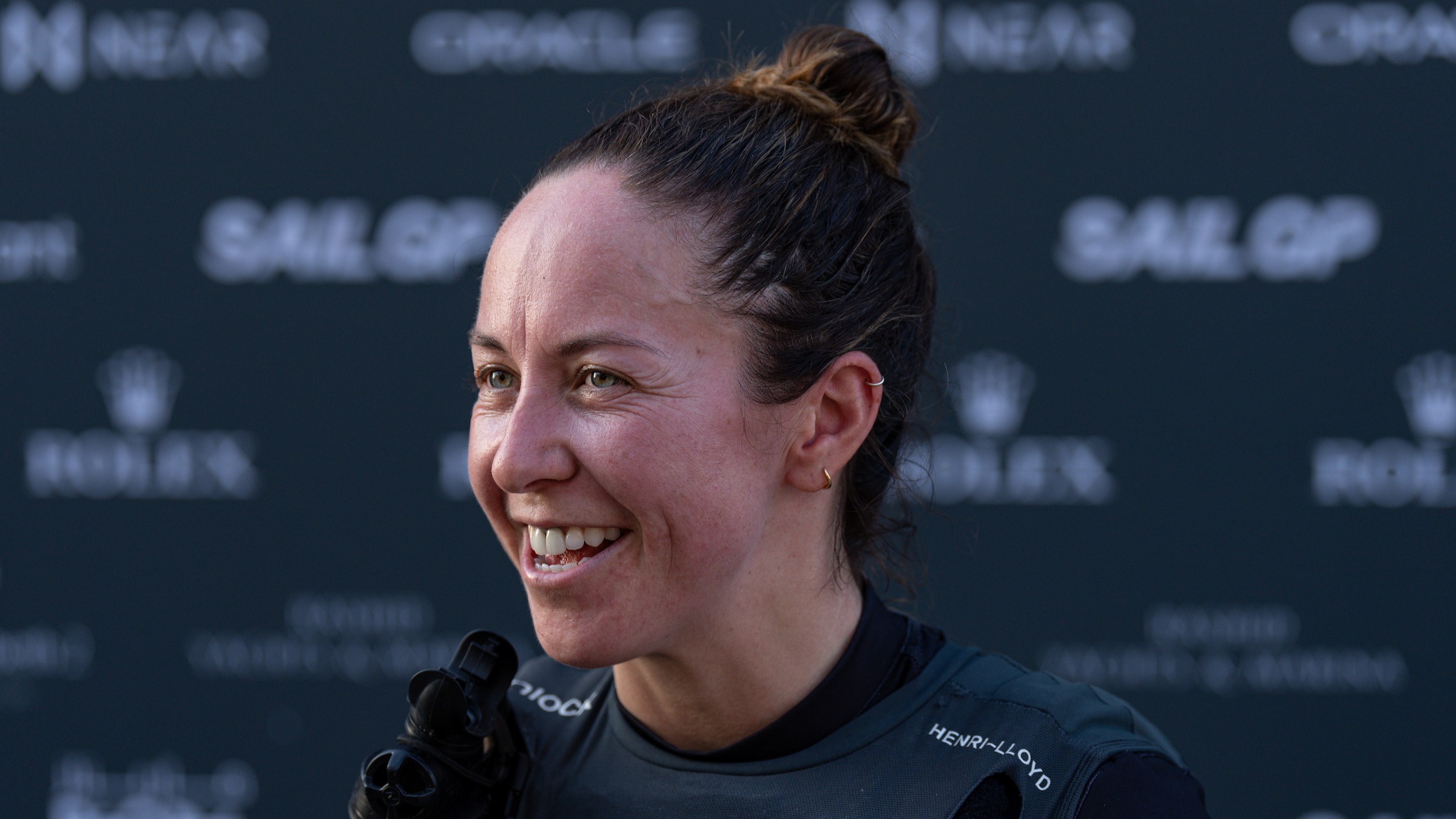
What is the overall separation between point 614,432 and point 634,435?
0.02 meters

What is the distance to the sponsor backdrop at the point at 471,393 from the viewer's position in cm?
210

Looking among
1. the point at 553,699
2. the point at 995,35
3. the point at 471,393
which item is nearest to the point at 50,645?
the point at 471,393

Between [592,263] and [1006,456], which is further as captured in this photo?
[1006,456]

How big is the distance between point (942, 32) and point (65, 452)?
1986 mm

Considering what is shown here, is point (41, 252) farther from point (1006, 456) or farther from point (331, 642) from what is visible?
point (1006, 456)

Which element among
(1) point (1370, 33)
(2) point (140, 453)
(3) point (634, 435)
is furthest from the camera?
(2) point (140, 453)

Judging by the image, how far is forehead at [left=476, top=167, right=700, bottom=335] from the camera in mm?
1017

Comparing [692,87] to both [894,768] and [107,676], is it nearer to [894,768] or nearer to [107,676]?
[894,768]

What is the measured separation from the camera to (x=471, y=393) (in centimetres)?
226

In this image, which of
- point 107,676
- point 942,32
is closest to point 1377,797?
point 942,32

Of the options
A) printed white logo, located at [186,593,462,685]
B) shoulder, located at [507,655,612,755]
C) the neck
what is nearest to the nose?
the neck

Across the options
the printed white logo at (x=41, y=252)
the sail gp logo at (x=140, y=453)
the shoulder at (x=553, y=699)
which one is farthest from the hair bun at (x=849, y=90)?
the printed white logo at (x=41, y=252)

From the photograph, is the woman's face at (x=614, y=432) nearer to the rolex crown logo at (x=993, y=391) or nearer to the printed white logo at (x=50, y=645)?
the rolex crown logo at (x=993, y=391)

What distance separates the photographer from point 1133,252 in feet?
7.04
